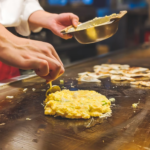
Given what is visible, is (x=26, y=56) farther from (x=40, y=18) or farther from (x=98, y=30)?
(x=40, y=18)

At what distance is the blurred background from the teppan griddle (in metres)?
1.86

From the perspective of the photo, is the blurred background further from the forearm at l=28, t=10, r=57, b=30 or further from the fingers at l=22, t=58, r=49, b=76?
the fingers at l=22, t=58, r=49, b=76

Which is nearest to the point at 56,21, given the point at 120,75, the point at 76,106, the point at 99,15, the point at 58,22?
the point at 58,22

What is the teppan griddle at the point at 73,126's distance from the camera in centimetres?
82

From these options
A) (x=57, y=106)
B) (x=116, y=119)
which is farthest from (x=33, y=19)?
(x=116, y=119)

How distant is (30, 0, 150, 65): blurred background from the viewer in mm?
3400

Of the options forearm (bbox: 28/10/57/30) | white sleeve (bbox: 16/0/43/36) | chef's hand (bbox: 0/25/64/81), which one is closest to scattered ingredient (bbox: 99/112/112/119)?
chef's hand (bbox: 0/25/64/81)

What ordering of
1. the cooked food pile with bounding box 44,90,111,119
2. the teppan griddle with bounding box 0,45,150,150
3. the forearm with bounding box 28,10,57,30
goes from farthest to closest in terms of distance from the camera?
the forearm with bounding box 28,10,57,30, the cooked food pile with bounding box 44,90,111,119, the teppan griddle with bounding box 0,45,150,150

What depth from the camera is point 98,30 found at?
1485mm

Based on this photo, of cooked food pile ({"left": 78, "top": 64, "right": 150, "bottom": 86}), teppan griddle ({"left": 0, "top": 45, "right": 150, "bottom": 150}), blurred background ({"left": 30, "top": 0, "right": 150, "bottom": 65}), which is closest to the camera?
teppan griddle ({"left": 0, "top": 45, "right": 150, "bottom": 150})

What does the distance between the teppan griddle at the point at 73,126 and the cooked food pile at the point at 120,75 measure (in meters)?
0.16

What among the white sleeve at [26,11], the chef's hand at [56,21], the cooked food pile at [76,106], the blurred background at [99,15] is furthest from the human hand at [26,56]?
the blurred background at [99,15]

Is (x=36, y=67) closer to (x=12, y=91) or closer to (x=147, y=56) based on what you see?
(x=12, y=91)

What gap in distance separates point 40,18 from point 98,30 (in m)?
0.64
